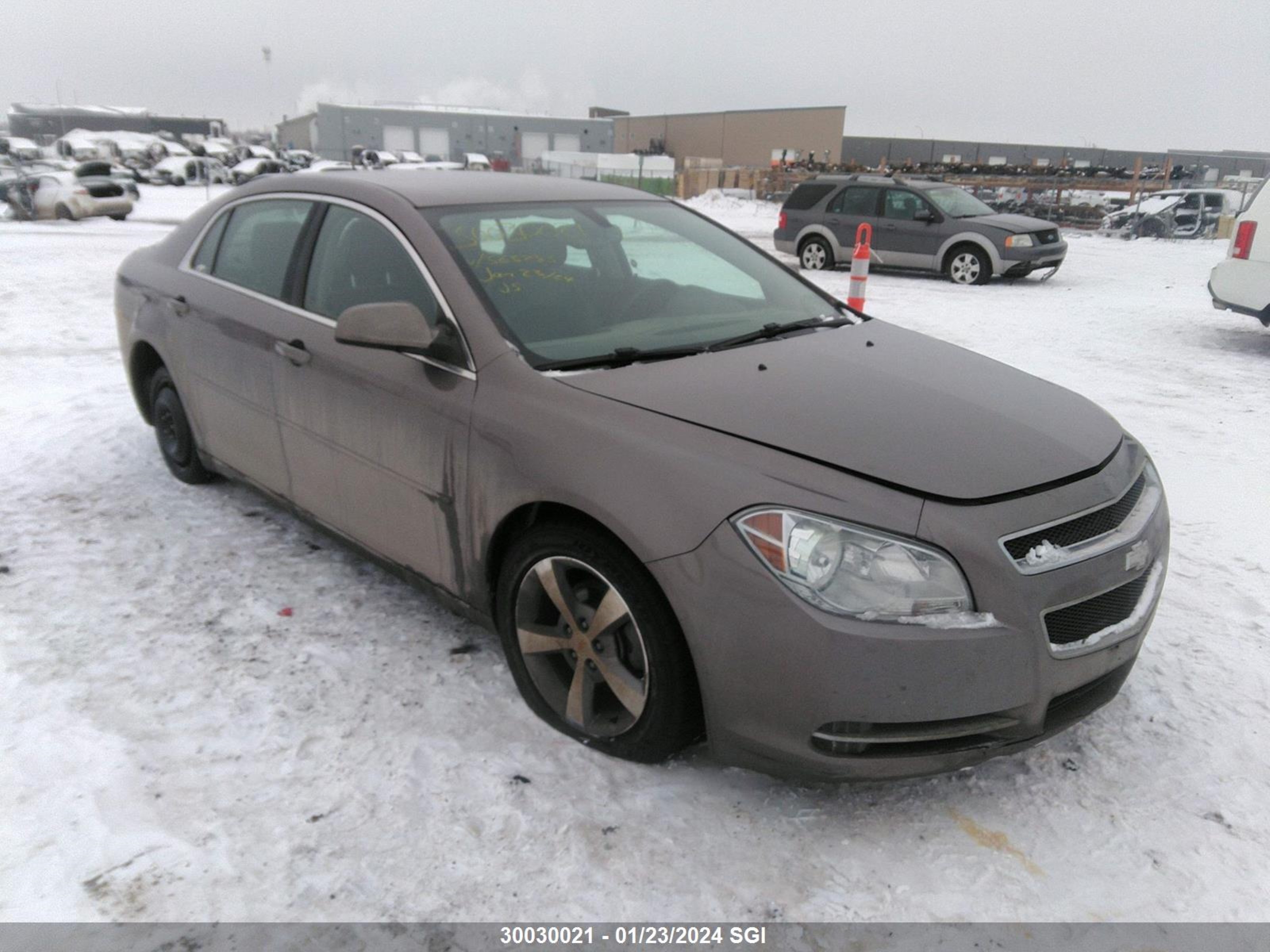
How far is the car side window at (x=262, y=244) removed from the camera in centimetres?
373

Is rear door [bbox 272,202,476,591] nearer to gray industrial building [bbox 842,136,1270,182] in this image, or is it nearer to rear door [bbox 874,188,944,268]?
rear door [bbox 874,188,944,268]

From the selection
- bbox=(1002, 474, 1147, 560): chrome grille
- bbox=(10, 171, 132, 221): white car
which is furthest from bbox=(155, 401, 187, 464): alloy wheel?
bbox=(10, 171, 132, 221): white car

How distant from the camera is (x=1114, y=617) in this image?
2.45 metres

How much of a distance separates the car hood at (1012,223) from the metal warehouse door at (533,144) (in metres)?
69.3

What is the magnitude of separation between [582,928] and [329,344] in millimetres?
2217

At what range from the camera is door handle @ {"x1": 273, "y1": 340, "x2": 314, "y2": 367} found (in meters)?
3.45

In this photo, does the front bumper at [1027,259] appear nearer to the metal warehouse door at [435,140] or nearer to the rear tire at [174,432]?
the rear tire at [174,432]

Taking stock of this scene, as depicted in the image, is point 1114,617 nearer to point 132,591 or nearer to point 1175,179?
point 132,591

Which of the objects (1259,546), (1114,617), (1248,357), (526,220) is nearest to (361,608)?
(526,220)

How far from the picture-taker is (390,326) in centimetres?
286

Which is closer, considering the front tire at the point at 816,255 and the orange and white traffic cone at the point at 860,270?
the orange and white traffic cone at the point at 860,270

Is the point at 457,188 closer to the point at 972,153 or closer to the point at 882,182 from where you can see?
the point at 882,182

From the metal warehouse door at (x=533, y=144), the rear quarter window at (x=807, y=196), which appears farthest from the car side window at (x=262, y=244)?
the metal warehouse door at (x=533, y=144)

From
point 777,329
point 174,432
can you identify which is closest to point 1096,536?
point 777,329
